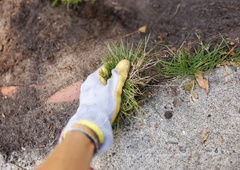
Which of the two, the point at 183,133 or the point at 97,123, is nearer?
the point at 97,123

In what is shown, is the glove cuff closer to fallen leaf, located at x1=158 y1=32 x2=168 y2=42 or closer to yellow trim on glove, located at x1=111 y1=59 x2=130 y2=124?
yellow trim on glove, located at x1=111 y1=59 x2=130 y2=124

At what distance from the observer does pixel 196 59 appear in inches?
89.0

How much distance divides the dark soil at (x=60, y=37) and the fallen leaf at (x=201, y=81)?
34 centimetres

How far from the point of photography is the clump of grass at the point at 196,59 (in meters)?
2.26

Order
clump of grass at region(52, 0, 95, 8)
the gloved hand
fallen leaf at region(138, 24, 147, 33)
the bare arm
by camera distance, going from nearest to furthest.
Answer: the bare arm, the gloved hand, fallen leaf at region(138, 24, 147, 33), clump of grass at region(52, 0, 95, 8)

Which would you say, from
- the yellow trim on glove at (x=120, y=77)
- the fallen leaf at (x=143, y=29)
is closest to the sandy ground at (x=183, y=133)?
the yellow trim on glove at (x=120, y=77)

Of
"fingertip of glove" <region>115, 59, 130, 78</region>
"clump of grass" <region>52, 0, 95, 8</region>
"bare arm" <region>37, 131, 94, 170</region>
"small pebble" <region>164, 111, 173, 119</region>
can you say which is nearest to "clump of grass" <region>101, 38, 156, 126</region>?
"fingertip of glove" <region>115, 59, 130, 78</region>

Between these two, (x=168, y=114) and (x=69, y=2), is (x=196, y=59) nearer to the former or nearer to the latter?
(x=168, y=114)

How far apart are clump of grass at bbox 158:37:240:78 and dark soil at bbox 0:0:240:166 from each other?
13cm

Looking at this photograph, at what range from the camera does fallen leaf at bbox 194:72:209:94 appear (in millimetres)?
2250

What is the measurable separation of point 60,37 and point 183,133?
1363 millimetres

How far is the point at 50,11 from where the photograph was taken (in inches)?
116

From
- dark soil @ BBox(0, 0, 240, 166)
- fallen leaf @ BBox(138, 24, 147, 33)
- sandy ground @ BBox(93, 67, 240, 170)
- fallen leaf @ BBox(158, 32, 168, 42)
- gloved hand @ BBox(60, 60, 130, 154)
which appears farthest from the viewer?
fallen leaf @ BBox(138, 24, 147, 33)

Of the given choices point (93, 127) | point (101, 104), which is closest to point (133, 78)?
point (101, 104)
